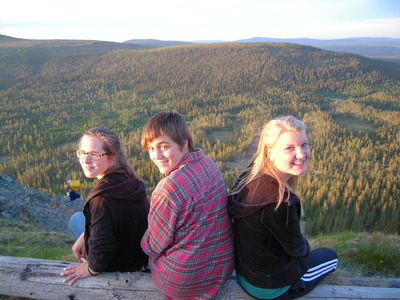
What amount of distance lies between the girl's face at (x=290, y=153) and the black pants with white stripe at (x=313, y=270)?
83cm

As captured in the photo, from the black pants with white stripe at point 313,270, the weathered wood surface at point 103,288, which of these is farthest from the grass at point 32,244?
the black pants with white stripe at point 313,270

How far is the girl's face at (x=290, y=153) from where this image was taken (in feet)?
8.53

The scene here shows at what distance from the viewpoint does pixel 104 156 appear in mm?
2963

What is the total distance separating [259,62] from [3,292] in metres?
77.0

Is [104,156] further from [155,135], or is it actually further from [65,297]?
[65,297]

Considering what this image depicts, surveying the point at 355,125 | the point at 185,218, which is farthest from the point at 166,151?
the point at 355,125

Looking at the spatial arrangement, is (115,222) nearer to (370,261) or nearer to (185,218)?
(185,218)

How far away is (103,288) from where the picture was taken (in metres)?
2.95

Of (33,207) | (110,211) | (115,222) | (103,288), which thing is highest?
(110,211)

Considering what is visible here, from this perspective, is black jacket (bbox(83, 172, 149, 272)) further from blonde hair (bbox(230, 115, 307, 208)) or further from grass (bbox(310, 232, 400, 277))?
grass (bbox(310, 232, 400, 277))

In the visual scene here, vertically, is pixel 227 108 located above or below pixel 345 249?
below

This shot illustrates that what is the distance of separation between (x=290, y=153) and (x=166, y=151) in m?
0.99

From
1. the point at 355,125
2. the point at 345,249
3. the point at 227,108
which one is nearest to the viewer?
the point at 345,249

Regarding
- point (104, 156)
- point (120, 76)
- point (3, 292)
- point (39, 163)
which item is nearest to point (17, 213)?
point (3, 292)
